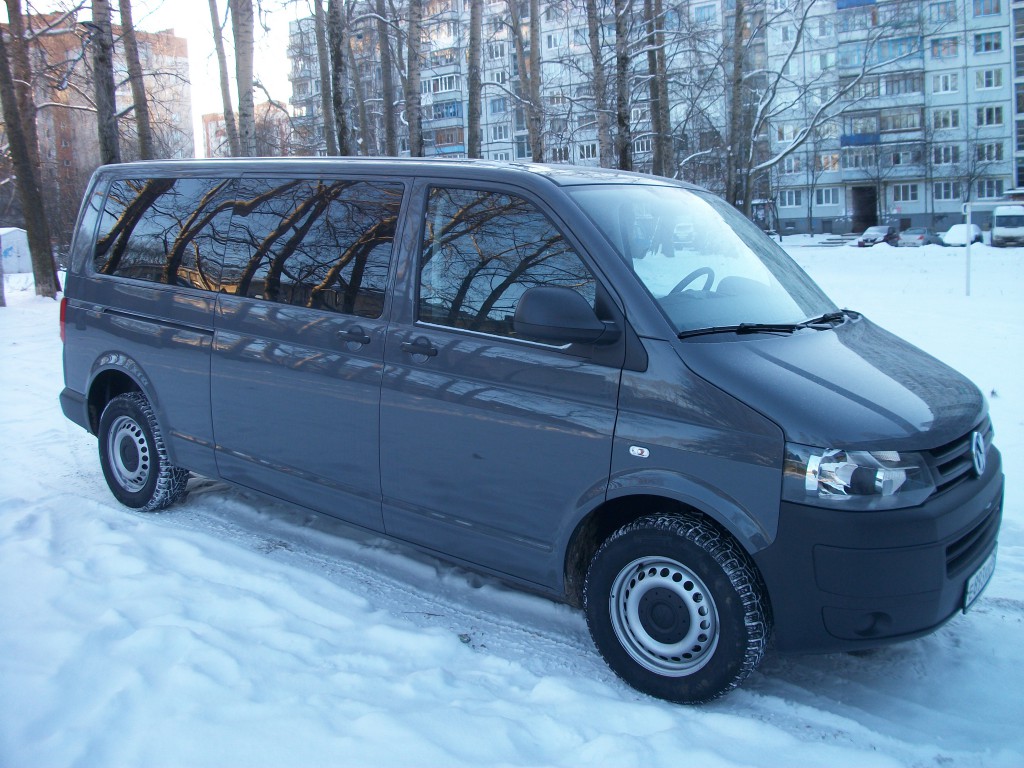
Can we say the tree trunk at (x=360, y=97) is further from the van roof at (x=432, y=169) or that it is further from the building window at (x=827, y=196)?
the building window at (x=827, y=196)

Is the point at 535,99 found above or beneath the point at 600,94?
above

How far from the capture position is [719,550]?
127 inches

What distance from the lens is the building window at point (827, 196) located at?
247ft

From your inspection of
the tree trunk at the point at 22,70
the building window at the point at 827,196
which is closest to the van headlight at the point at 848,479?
the tree trunk at the point at 22,70

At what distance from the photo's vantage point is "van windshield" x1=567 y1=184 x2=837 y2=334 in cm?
361

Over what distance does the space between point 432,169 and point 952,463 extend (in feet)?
8.56

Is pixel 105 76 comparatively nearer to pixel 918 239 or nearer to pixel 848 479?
pixel 848 479

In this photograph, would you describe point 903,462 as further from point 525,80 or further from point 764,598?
point 525,80

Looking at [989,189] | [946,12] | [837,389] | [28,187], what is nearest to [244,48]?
[28,187]

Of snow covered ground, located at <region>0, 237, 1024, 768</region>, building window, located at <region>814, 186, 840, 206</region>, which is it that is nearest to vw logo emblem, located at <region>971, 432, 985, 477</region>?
snow covered ground, located at <region>0, 237, 1024, 768</region>

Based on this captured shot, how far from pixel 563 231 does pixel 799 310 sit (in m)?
1.18

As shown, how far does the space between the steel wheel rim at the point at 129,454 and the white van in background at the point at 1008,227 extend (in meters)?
41.4

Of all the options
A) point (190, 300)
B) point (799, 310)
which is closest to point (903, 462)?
point (799, 310)

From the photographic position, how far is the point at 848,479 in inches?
118
